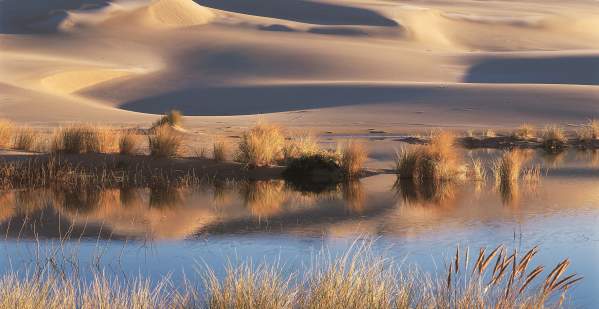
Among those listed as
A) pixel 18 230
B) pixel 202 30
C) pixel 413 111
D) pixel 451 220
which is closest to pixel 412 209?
pixel 451 220

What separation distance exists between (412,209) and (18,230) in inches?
243

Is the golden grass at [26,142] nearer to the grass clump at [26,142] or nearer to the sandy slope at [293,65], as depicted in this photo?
the grass clump at [26,142]

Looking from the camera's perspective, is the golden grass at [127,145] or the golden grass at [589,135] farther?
the golden grass at [589,135]

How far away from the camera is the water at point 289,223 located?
35.4 ft

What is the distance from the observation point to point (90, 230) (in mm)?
13078

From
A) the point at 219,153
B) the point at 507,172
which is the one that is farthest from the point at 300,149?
the point at 507,172

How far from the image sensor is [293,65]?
66.6 m

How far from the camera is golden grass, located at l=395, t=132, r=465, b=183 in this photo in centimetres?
1903

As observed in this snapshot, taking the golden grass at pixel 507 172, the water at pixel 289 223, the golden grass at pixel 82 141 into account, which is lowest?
the water at pixel 289 223

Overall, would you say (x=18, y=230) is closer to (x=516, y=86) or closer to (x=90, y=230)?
(x=90, y=230)

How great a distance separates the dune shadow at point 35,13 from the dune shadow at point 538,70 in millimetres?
38423

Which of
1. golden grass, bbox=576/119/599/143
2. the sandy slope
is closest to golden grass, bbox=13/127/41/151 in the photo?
the sandy slope

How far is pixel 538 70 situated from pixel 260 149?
171 feet

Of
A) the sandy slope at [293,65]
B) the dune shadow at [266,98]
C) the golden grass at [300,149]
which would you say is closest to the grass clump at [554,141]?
the sandy slope at [293,65]
